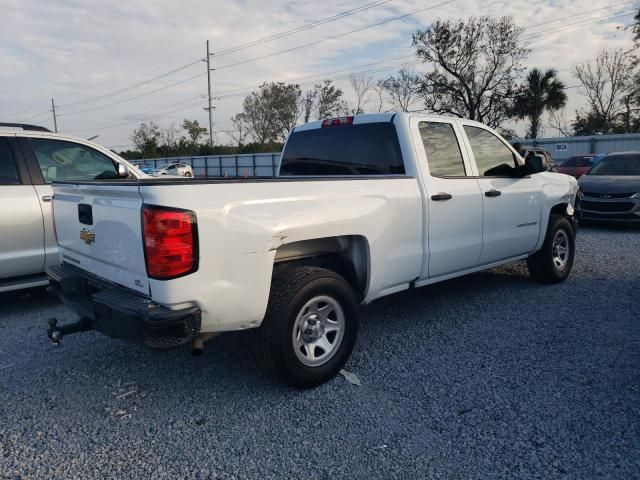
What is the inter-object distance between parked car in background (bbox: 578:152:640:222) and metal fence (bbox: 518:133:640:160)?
14752mm

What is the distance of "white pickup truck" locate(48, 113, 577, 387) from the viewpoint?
2.69m

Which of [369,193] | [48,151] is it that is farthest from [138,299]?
[48,151]

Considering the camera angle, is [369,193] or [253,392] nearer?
[253,392]

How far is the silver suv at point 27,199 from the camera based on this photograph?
4.86m

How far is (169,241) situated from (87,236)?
1.00m

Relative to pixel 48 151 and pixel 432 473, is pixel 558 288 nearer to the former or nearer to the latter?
pixel 432 473

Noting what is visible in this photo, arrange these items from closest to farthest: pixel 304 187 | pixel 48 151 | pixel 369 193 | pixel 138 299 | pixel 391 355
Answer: pixel 138 299, pixel 304 187, pixel 369 193, pixel 391 355, pixel 48 151

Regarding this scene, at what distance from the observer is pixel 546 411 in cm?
301

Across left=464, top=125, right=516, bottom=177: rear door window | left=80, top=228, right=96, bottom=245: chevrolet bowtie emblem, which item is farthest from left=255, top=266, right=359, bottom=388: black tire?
left=464, top=125, right=516, bottom=177: rear door window

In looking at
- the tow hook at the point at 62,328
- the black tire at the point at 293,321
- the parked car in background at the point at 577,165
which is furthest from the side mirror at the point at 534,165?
the parked car in background at the point at 577,165

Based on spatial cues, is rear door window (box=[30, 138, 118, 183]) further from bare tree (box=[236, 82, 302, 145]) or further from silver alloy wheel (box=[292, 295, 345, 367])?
bare tree (box=[236, 82, 302, 145])

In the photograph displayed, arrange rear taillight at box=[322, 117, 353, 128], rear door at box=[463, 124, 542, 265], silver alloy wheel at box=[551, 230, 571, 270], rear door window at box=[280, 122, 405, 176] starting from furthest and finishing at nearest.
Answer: silver alloy wheel at box=[551, 230, 571, 270]
rear door at box=[463, 124, 542, 265]
rear taillight at box=[322, 117, 353, 128]
rear door window at box=[280, 122, 405, 176]

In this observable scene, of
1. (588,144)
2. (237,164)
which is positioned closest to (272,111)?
A: (237,164)

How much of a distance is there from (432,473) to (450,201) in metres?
2.37
